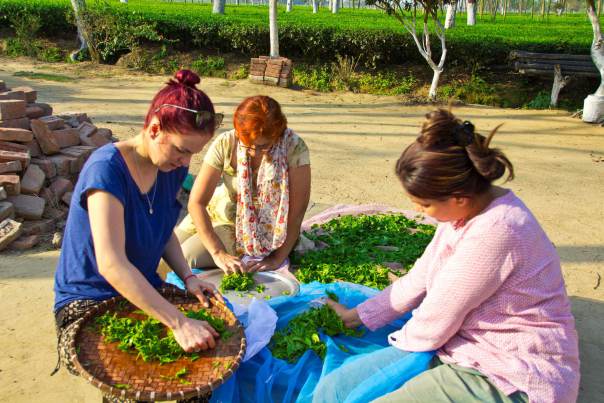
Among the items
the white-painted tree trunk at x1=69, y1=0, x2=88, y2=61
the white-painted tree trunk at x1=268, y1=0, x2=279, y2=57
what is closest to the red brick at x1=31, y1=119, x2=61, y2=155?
the white-painted tree trunk at x1=268, y1=0, x2=279, y2=57

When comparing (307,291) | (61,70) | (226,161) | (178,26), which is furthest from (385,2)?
(307,291)

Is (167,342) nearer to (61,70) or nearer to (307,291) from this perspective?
(307,291)

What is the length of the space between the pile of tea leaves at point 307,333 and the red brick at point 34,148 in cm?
341

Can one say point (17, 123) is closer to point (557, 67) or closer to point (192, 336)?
point (192, 336)

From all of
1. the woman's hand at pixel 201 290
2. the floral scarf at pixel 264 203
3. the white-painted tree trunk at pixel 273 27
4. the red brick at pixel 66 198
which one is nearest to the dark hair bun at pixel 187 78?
the woman's hand at pixel 201 290

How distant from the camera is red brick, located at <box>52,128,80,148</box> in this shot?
529 cm

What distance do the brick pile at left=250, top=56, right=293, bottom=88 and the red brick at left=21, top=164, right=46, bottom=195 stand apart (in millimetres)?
6744

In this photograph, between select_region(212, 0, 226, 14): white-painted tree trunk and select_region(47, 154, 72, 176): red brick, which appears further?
select_region(212, 0, 226, 14): white-painted tree trunk

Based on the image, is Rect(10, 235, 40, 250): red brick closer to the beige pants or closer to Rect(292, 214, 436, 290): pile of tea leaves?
the beige pants

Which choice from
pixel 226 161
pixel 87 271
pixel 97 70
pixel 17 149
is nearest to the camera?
pixel 87 271

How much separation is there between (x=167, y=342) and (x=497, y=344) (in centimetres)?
116

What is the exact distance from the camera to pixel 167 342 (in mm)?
1964

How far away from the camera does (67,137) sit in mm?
5391

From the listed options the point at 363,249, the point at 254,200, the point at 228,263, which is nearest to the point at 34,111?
the point at 254,200
